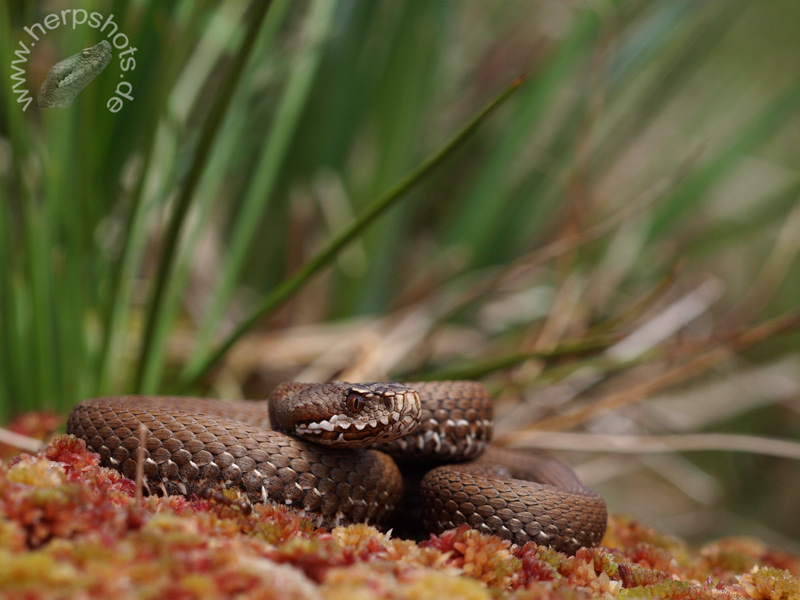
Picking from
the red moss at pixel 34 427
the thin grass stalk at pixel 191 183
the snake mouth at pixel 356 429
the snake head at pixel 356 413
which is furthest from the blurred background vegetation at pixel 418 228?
the snake mouth at pixel 356 429

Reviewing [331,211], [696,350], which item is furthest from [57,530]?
[331,211]

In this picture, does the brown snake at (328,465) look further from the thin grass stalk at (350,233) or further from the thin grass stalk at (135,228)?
the thin grass stalk at (135,228)

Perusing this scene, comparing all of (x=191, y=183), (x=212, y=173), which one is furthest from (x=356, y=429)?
(x=212, y=173)

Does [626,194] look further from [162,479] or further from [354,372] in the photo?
[162,479]

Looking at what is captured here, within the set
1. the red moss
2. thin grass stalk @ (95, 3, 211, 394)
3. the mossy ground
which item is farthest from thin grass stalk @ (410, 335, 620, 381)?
the red moss

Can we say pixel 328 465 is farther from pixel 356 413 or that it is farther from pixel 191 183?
pixel 191 183

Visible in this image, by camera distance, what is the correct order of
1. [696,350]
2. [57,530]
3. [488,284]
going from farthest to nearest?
[696,350], [488,284], [57,530]
